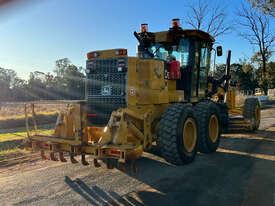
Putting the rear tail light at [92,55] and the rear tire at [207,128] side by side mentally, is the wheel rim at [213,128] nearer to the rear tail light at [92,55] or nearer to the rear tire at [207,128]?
the rear tire at [207,128]

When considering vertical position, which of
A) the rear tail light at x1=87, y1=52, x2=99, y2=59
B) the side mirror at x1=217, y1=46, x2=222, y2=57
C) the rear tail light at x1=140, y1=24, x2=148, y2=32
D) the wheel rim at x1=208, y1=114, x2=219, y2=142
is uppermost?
the rear tail light at x1=140, y1=24, x2=148, y2=32

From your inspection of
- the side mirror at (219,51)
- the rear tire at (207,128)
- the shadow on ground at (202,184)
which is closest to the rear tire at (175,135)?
the shadow on ground at (202,184)

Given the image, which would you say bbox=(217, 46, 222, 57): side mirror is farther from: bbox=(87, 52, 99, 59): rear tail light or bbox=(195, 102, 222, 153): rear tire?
bbox=(87, 52, 99, 59): rear tail light

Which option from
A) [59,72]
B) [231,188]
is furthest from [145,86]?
[59,72]

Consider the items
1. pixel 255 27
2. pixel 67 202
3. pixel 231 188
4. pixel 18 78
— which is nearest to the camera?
pixel 67 202

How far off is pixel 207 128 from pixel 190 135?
2.75 ft

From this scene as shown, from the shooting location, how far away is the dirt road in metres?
3.86

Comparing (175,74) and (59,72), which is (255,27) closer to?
(175,74)

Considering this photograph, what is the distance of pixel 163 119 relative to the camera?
536 cm

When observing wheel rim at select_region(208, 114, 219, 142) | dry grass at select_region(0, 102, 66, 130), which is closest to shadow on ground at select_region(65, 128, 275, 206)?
wheel rim at select_region(208, 114, 219, 142)

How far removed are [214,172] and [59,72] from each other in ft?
231

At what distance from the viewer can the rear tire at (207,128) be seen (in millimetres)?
6590

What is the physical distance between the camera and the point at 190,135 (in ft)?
19.8

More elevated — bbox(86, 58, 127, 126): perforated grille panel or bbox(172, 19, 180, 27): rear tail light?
bbox(172, 19, 180, 27): rear tail light
